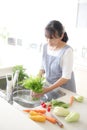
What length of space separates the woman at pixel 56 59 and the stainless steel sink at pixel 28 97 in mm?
51

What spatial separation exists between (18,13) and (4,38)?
51cm

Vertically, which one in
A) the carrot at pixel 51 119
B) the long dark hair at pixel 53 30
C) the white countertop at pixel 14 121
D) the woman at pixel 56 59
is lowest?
the carrot at pixel 51 119

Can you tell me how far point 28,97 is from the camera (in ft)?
4.39

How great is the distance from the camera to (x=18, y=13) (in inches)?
113

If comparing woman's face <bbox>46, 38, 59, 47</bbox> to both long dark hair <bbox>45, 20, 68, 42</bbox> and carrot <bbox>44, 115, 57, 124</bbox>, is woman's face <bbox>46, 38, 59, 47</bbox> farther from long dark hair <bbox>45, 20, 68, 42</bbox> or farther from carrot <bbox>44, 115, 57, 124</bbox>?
carrot <bbox>44, 115, 57, 124</bbox>

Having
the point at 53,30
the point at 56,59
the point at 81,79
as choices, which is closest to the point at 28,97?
the point at 56,59

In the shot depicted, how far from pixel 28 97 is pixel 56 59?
36 centimetres

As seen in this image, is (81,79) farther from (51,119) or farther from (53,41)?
(51,119)

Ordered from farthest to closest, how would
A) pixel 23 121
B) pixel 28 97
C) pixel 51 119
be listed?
pixel 28 97
pixel 51 119
pixel 23 121

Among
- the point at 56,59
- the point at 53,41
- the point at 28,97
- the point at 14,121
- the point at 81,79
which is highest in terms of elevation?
the point at 53,41

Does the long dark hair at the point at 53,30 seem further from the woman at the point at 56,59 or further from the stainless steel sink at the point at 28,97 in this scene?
the stainless steel sink at the point at 28,97

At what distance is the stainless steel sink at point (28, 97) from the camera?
125 centimetres

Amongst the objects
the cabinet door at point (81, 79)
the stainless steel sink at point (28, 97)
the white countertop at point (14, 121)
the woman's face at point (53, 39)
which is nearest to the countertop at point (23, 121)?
the white countertop at point (14, 121)

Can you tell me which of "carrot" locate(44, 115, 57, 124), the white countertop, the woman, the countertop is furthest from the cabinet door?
the white countertop
